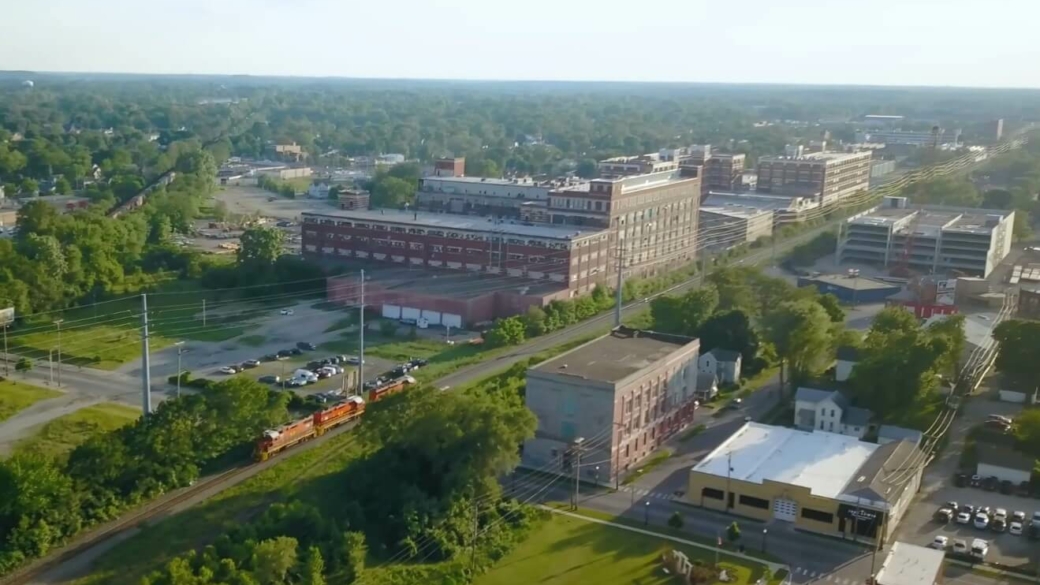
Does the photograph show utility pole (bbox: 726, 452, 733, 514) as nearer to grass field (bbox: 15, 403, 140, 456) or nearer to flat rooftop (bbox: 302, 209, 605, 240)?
grass field (bbox: 15, 403, 140, 456)

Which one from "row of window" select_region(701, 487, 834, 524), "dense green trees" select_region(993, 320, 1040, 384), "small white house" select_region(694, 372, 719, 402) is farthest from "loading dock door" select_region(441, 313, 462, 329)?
"dense green trees" select_region(993, 320, 1040, 384)

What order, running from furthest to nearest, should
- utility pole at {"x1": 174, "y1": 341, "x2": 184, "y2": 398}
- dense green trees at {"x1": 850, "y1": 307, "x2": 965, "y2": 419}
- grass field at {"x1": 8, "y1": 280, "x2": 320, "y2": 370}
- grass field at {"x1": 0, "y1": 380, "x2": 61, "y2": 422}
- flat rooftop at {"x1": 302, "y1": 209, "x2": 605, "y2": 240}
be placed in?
flat rooftop at {"x1": 302, "y1": 209, "x2": 605, "y2": 240}
grass field at {"x1": 8, "y1": 280, "x2": 320, "y2": 370}
utility pole at {"x1": 174, "y1": 341, "x2": 184, "y2": 398}
dense green trees at {"x1": 850, "y1": 307, "x2": 965, "y2": 419}
grass field at {"x1": 0, "y1": 380, "x2": 61, "y2": 422}

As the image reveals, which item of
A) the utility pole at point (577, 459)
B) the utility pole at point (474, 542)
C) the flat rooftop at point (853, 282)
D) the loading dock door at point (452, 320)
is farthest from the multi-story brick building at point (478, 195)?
the utility pole at point (474, 542)

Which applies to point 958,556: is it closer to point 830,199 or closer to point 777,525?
point 777,525

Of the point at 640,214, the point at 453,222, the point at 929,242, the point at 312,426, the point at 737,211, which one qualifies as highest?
the point at 640,214

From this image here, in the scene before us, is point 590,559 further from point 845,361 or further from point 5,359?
point 5,359

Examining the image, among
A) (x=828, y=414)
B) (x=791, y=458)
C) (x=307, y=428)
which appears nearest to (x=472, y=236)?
(x=307, y=428)
